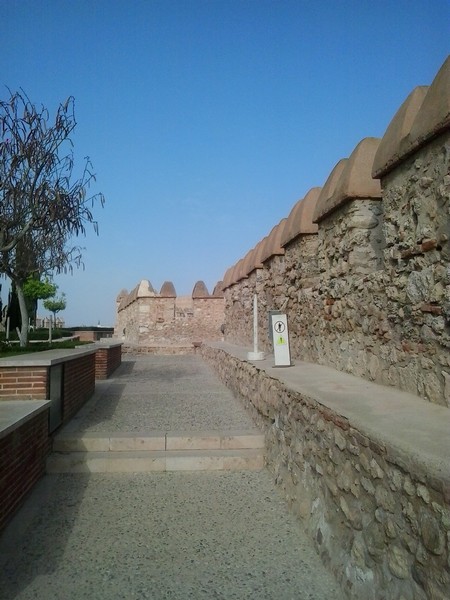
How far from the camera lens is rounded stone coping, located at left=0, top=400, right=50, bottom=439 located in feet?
11.3

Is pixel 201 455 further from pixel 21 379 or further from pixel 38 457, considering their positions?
pixel 21 379

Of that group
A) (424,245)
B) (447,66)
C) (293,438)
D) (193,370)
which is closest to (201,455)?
(293,438)

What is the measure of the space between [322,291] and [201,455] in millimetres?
2214

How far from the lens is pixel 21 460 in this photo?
390cm

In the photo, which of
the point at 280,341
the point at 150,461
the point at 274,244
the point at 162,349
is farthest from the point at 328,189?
→ the point at 162,349

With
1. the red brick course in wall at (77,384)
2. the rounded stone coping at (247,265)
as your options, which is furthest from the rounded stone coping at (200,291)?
the red brick course in wall at (77,384)

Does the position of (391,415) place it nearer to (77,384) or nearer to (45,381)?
(45,381)

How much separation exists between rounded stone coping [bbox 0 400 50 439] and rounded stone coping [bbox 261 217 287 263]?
451 centimetres

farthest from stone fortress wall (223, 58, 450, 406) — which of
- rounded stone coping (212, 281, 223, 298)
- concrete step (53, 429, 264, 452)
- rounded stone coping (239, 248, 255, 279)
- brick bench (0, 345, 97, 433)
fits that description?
rounded stone coping (212, 281, 223, 298)

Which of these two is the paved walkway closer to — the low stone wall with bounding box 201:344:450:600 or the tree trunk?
the low stone wall with bounding box 201:344:450:600

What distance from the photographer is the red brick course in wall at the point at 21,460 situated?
346cm

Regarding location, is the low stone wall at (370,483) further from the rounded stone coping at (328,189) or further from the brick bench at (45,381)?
the brick bench at (45,381)

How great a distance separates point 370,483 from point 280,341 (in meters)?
3.51

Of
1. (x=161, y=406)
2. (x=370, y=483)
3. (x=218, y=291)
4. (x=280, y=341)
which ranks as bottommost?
(x=161, y=406)
